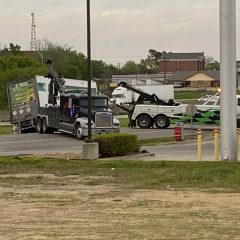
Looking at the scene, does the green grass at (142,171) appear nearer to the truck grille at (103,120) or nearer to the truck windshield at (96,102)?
the truck grille at (103,120)

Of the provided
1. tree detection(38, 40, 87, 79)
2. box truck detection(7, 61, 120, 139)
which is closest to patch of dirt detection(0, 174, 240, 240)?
box truck detection(7, 61, 120, 139)

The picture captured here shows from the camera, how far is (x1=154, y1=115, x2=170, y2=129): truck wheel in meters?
40.6

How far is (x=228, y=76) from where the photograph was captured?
18.6 m

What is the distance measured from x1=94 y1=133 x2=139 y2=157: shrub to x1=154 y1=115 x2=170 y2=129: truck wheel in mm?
18367

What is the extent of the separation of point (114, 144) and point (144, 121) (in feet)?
64.0

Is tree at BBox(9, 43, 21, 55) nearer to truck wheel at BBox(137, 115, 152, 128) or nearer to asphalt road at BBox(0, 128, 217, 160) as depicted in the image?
truck wheel at BBox(137, 115, 152, 128)

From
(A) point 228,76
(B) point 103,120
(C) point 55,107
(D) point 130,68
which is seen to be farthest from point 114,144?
(D) point 130,68

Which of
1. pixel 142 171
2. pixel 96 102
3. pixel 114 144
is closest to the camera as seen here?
pixel 142 171

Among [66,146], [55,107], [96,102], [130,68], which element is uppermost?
[130,68]

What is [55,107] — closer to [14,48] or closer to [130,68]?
[14,48]

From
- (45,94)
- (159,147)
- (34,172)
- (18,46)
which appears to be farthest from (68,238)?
(18,46)

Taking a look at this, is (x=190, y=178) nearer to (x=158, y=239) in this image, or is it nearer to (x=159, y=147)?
(x=158, y=239)

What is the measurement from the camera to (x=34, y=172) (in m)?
16.4

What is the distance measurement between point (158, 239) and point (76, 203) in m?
3.73
